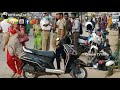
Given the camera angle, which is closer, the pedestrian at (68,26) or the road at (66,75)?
the road at (66,75)

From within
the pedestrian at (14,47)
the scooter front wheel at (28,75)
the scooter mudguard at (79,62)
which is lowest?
the scooter front wheel at (28,75)

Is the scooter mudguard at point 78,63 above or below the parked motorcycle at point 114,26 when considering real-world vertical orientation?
below

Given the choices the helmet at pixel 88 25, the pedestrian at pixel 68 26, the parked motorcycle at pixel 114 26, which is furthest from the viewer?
the helmet at pixel 88 25

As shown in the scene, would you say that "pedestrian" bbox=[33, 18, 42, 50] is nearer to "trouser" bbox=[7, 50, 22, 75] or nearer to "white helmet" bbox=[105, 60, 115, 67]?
"trouser" bbox=[7, 50, 22, 75]

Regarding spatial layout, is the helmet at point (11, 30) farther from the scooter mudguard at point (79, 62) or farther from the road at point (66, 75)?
the scooter mudguard at point (79, 62)

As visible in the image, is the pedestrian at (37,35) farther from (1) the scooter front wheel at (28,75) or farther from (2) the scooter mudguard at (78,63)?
(2) the scooter mudguard at (78,63)

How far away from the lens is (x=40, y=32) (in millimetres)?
11859

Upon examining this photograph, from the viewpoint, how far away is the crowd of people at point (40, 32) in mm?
11648

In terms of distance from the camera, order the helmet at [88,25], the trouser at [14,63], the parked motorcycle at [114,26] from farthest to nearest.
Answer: the helmet at [88,25] < the trouser at [14,63] < the parked motorcycle at [114,26]

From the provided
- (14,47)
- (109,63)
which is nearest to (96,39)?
(109,63)

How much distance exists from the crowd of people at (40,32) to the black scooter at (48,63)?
11 centimetres

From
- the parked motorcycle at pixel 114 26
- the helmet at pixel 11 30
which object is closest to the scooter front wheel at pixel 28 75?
the helmet at pixel 11 30
